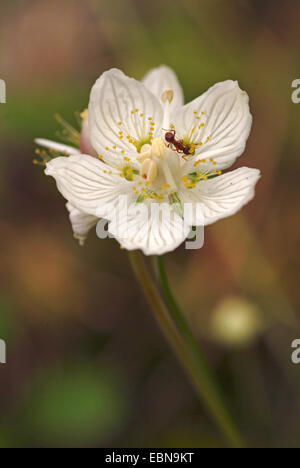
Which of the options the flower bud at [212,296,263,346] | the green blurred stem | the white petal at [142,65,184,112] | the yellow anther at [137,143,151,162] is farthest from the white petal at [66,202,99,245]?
the flower bud at [212,296,263,346]

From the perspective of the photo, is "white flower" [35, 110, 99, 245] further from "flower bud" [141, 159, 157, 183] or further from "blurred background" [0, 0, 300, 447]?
"blurred background" [0, 0, 300, 447]

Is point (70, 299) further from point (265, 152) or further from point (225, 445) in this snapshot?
point (265, 152)

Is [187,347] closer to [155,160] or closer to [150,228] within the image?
[150,228]

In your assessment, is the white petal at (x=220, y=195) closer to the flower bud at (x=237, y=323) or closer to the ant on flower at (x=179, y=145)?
the ant on flower at (x=179, y=145)

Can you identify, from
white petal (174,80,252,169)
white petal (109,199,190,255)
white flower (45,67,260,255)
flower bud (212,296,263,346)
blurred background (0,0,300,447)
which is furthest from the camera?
blurred background (0,0,300,447)

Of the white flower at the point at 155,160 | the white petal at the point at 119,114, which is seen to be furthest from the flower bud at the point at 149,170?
the white petal at the point at 119,114

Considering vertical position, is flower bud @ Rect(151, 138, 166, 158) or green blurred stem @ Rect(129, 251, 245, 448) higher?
flower bud @ Rect(151, 138, 166, 158)
